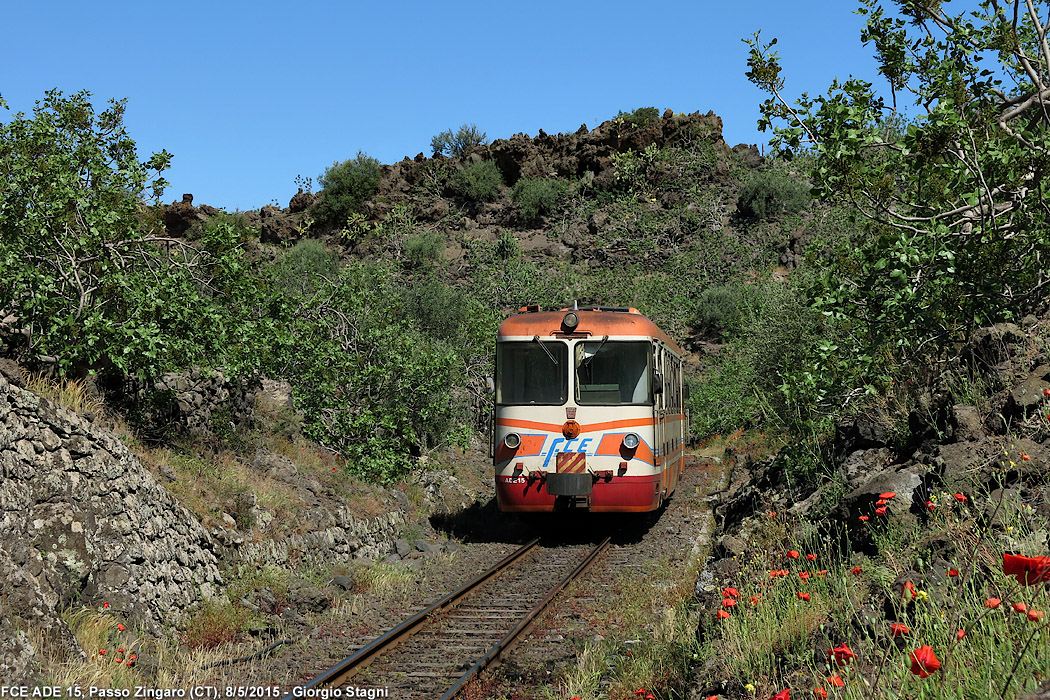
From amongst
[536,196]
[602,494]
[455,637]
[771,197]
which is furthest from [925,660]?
[536,196]

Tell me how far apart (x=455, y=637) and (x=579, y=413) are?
518 cm

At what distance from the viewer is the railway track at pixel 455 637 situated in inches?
266

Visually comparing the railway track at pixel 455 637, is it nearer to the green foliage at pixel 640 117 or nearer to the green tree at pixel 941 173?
the green tree at pixel 941 173

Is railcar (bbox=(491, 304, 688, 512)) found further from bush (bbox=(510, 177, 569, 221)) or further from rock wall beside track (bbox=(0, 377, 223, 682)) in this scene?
bush (bbox=(510, 177, 569, 221))

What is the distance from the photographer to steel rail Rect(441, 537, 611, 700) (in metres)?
6.62

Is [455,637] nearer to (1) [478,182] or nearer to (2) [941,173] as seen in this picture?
(2) [941,173]

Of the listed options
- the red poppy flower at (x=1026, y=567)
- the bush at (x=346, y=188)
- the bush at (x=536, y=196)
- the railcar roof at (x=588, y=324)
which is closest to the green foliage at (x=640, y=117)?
the bush at (x=536, y=196)

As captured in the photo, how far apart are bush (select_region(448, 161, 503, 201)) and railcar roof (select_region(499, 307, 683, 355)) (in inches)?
1861

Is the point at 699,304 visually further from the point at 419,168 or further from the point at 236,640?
the point at 236,640

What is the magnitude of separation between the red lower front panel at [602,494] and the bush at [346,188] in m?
49.4

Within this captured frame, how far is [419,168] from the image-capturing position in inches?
2574

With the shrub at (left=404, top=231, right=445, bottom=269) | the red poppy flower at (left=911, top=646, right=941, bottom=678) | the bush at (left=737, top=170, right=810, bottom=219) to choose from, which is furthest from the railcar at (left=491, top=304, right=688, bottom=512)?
the bush at (left=737, top=170, right=810, bottom=219)

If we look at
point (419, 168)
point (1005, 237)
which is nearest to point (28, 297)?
point (1005, 237)

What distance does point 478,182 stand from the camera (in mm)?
59844
